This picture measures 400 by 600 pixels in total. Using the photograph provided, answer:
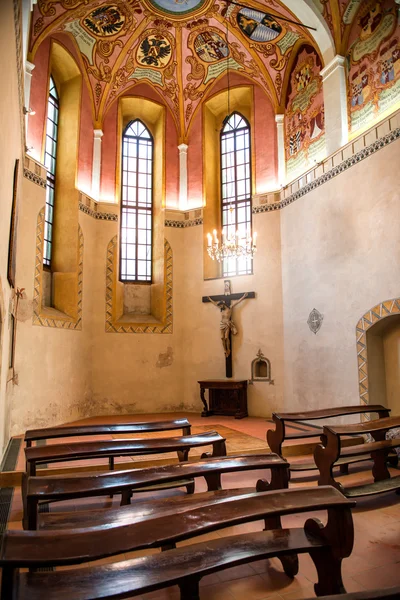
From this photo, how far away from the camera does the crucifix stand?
1146cm

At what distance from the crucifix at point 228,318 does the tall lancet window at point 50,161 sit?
482 centimetres

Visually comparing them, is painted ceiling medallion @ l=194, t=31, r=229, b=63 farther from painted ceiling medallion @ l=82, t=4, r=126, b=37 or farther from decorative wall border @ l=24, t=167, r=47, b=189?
decorative wall border @ l=24, t=167, r=47, b=189

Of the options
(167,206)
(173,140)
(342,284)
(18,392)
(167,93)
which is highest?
(167,93)

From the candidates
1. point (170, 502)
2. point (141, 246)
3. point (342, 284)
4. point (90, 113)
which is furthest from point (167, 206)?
point (170, 502)

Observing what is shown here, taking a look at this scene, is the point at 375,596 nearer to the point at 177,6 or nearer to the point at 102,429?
the point at 102,429

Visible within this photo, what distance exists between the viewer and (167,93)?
13000 millimetres

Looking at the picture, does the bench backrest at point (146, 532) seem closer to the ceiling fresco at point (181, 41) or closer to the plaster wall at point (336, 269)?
the plaster wall at point (336, 269)

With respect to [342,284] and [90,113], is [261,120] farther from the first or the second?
[342,284]

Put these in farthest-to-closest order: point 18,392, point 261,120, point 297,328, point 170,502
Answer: point 261,120
point 297,328
point 18,392
point 170,502

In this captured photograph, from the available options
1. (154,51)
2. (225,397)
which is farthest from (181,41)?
(225,397)

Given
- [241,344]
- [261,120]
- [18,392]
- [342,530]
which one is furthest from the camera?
[261,120]

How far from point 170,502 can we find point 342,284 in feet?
22.4

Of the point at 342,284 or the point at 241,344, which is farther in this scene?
the point at 241,344

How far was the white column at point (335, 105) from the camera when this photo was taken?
371 inches
